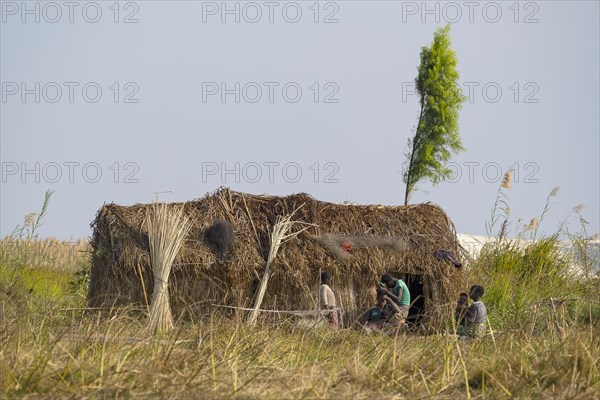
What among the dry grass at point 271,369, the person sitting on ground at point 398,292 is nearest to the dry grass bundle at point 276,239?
the person sitting on ground at point 398,292

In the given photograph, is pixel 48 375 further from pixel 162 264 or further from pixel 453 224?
pixel 453 224

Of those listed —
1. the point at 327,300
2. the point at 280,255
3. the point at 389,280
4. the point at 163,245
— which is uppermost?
the point at 163,245

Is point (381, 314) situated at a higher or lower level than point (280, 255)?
lower

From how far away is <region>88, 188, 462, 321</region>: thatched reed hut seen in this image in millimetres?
13312

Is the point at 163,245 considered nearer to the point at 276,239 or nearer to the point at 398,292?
the point at 276,239

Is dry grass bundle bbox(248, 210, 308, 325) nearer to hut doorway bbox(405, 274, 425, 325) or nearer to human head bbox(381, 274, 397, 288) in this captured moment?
human head bbox(381, 274, 397, 288)

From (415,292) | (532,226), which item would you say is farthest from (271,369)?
(532,226)

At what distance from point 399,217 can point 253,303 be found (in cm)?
288

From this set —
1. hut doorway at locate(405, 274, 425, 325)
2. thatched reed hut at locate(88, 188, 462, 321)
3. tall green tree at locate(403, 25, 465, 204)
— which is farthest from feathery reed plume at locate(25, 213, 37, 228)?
tall green tree at locate(403, 25, 465, 204)

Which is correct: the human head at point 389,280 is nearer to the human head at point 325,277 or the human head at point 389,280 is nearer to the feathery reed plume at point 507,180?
the human head at point 325,277

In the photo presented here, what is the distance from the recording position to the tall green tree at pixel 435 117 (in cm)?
2395

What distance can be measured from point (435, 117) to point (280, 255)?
11.4m

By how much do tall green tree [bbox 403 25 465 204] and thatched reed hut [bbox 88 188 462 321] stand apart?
29.8 ft

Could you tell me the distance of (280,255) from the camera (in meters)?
13.6
